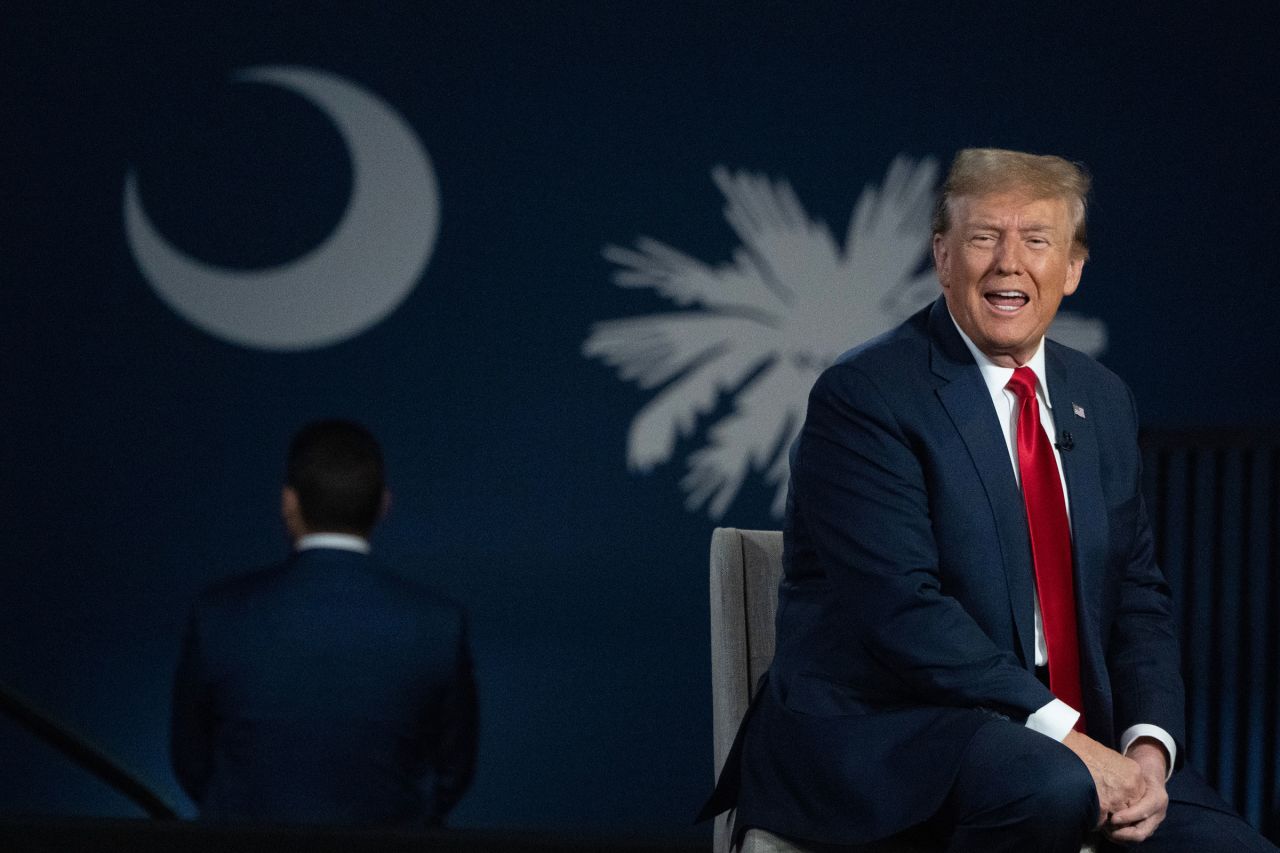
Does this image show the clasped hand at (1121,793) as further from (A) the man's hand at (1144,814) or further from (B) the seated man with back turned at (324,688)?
(B) the seated man with back turned at (324,688)

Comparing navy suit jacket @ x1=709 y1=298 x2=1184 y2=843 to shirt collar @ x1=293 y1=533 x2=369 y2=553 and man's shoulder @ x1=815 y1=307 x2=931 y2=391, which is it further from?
shirt collar @ x1=293 y1=533 x2=369 y2=553

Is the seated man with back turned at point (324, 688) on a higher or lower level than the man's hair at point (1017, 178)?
lower

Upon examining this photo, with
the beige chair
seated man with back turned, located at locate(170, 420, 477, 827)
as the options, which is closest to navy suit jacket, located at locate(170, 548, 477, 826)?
seated man with back turned, located at locate(170, 420, 477, 827)

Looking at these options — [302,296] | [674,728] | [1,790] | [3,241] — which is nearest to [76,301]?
[3,241]

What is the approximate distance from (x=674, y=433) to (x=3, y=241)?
6.83ft

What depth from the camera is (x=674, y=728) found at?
4.19m

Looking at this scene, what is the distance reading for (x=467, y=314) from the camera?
425 cm

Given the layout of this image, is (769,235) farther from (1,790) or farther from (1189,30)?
(1,790)

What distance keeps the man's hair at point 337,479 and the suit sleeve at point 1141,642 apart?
161cm

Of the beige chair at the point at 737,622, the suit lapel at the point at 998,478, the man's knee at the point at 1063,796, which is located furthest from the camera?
the beige chair at the point at 737,622

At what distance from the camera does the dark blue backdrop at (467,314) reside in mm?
4219

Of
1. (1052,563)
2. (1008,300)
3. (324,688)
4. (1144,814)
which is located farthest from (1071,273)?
(324,688)

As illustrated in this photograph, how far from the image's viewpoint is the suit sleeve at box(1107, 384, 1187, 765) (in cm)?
195

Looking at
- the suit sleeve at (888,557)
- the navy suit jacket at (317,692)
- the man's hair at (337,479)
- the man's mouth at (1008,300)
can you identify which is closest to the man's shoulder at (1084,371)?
the man's mouth at (1008,300)
